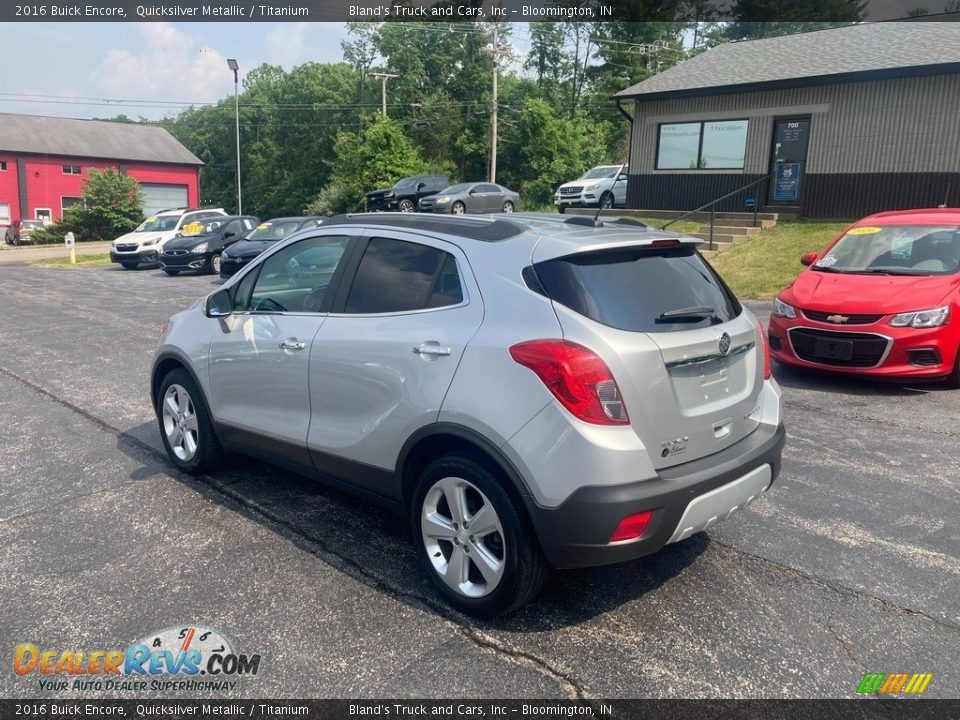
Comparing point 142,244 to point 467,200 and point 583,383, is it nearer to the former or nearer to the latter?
point 467,200

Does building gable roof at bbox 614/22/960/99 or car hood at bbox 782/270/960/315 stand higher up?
building gable roof at bbox 614/22/960/99

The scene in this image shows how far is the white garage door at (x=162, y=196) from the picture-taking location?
58250mm

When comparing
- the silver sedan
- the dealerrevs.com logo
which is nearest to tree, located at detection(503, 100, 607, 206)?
the silver sedan

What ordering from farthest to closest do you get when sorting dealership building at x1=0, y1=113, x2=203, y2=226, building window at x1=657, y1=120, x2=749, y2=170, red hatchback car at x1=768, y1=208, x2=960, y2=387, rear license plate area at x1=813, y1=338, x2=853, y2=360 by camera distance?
dealership building at x1=0, y1=113, x2=203, y2=226
building window at x1=657, y1=120, x2=749, y2=170
rear license plate area at x1=813, y1=338, x2=853, y2=360
red hatchback car at x1=768, y1=208, x2=960, y2=387

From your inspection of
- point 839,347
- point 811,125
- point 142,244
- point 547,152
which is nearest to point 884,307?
point 839,347

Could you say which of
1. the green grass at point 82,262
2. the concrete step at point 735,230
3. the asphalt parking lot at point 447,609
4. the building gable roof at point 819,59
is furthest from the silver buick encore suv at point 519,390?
the green grass at point 82,262

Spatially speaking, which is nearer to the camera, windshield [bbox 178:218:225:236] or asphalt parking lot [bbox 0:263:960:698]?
asphalt parking lot [bbox 0:263:960:698]

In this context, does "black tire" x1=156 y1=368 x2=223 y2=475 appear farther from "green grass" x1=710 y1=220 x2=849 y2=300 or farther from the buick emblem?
"green grass" x1=710 y1=220 x2=849 y2=300

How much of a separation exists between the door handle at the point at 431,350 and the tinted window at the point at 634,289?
0.53 m

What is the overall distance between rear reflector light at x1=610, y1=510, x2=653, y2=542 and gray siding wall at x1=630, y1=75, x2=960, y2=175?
59.0 feet

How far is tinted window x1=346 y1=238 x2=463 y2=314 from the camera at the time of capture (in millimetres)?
3678

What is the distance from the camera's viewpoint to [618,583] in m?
3.76

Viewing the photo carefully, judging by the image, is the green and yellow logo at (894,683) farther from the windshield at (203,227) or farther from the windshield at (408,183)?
the windshield at (408,183)

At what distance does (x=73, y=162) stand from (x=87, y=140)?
2.97 meters
